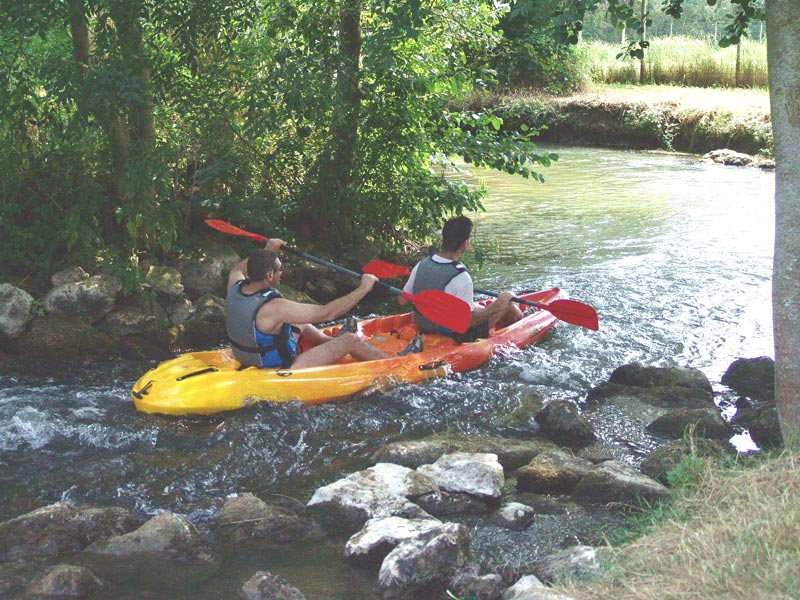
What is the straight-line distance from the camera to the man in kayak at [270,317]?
5.52 meters

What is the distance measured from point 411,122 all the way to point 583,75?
44.9 ft

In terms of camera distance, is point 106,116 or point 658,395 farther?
point 106,116

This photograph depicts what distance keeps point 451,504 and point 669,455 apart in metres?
1.13

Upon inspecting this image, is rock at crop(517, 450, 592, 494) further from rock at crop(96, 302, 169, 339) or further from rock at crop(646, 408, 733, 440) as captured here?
rock at crop(96, 302, 169, 339)

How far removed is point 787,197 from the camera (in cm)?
374

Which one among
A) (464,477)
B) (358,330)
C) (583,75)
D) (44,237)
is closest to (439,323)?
(358,330)

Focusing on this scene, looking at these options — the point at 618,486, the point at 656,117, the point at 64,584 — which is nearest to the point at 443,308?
the point at 618,486

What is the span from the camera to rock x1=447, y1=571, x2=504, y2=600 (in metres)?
3.33

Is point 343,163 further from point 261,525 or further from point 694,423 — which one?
point 261,525

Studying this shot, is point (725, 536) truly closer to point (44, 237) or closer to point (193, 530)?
point (193, 530)

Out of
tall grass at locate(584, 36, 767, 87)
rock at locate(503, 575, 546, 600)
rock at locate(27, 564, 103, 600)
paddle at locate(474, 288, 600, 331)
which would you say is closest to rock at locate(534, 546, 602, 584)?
rock at locate(503, 575, 546, 600)

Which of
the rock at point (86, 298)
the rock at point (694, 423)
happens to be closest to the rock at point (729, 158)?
the rock at point (694, 423)

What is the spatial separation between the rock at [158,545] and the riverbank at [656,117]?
1395cm

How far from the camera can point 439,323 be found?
20.3 feet
